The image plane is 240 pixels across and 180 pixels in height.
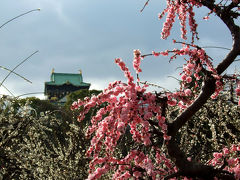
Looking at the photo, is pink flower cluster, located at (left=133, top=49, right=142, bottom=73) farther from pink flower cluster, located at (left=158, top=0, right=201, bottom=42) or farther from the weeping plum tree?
pink flower cluster, located at (left=158, top=0, right=201, bottom=42)

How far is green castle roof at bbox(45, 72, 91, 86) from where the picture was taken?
4980 cm

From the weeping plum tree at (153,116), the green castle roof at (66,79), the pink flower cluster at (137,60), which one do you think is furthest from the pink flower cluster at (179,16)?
the green castle roof at (66,79)

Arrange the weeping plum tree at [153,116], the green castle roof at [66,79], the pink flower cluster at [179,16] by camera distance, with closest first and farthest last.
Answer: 1. the weeping plum tree at [153,116]
2. the pink flower cluster at [179,16]
3. the green castle roof at [66,79]

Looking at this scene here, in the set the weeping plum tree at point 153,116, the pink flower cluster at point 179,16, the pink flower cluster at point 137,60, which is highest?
the pink flower cluster at point 179,16

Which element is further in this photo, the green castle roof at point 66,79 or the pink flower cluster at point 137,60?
the green castle roof at point 66,79

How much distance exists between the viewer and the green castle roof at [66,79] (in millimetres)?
49800

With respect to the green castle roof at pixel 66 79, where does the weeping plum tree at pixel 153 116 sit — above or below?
below

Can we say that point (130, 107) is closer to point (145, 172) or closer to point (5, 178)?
point (145, 172)

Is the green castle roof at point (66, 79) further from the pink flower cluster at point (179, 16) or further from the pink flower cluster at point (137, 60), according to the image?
the pink flower cluster at point (137, 60)

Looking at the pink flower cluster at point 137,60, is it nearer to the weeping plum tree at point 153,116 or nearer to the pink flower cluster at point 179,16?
the weeping plum tree at point 153,116

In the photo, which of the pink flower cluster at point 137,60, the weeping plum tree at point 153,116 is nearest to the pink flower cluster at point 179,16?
the weeping plum tree at point 153,116

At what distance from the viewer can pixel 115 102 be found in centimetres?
274

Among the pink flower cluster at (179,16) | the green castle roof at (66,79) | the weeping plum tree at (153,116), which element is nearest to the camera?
the weeping plum tree at (153,116)

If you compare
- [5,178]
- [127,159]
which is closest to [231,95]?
[127,159]
